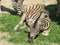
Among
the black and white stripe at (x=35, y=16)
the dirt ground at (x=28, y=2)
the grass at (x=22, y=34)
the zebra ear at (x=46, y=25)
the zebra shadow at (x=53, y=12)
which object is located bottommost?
the grass at (x=22, y=34)

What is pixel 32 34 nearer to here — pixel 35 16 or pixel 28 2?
pixel 35 16

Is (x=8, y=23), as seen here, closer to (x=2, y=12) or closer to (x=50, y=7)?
(x=2, y=12)

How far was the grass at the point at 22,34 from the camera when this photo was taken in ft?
24.7

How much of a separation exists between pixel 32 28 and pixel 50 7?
328 cm

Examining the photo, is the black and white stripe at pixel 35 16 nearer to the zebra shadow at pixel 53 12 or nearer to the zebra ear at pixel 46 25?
the zebra ear at pixel 46 25

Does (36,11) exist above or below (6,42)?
above

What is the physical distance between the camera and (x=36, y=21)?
7.64m

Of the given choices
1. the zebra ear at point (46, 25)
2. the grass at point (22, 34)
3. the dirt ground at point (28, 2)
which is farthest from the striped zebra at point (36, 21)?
the dirt ground at point (28, 2)

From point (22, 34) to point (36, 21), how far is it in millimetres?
609

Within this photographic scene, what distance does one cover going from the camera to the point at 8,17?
9336mm

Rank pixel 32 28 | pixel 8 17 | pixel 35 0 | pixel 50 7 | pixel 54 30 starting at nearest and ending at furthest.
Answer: pixel 32 28 → pixel 54 30 → pixel 8 17 → pixel 50 7 → pixel 35 0


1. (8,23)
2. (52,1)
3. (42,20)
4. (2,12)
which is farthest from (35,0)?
(42,20)

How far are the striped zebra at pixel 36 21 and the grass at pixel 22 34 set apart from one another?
17 centimetres

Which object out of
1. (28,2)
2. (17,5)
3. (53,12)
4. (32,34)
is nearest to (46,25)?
(32,34)
